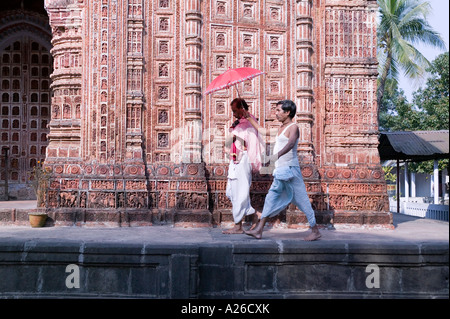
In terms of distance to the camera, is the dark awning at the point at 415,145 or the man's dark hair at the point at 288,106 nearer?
the man's dark hair at the point at 288,106

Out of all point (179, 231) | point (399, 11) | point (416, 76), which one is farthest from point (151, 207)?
point (399, 11)

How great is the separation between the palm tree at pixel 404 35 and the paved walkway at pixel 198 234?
45.7 feet

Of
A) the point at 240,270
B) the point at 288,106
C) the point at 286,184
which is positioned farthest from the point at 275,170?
the point at 240,270

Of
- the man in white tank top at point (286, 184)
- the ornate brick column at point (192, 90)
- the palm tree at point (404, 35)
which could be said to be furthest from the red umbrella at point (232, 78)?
the palm tree at point (404, 35)

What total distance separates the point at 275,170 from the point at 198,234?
1.71m

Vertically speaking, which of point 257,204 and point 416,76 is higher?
point 416,76

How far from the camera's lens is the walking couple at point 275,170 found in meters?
6.74

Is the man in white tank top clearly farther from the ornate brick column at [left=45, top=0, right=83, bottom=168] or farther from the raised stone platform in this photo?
the ornate brick column at [left=45, top=0, right=83, bottom=168]

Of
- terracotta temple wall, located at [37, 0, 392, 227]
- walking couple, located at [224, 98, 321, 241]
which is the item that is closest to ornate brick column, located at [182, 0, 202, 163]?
terracotta temple wall, located at [37, 0, 392, 227]

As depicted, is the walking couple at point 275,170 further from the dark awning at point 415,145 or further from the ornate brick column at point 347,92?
the dark awning at point 415,145

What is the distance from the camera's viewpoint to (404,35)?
21797mm

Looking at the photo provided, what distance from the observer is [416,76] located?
2091cm
